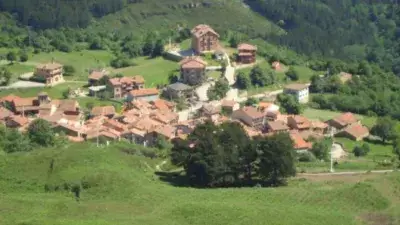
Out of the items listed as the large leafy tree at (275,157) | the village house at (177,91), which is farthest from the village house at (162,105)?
the large leafy tree at (275,157)

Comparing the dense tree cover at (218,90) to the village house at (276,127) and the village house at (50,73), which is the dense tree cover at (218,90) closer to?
the village house at (276,127)

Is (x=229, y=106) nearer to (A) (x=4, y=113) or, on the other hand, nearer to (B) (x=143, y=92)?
(B) (x=143, y=92)

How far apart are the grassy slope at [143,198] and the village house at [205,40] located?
42.8m

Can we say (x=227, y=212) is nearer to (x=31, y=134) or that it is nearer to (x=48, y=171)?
(x=48, y=171)

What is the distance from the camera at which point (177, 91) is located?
73625mm

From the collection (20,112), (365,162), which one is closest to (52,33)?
(20,112)

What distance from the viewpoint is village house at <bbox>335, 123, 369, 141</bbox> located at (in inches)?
2608

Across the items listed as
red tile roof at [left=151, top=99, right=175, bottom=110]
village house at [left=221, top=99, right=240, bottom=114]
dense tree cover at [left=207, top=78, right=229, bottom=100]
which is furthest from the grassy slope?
dense tree cover at [left=207, top=78, right=229, bottom=100]

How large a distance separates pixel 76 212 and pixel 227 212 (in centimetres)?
753

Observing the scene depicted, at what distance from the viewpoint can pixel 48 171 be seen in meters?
41.5

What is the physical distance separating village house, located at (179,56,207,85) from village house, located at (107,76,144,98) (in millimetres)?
4695

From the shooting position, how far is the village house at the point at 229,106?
7019 centimetres

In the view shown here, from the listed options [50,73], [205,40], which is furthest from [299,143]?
[50,73]

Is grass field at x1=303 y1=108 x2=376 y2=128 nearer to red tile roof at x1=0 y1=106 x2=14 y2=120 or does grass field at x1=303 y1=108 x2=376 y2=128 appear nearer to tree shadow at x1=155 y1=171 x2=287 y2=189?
red tile roof at x1=0 y1=106 x2=14 y2=120
